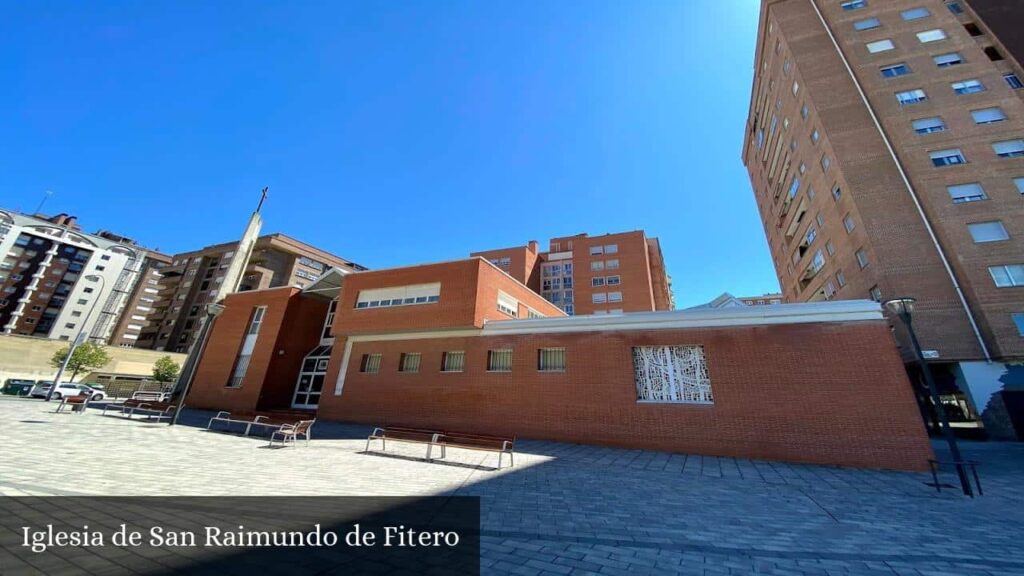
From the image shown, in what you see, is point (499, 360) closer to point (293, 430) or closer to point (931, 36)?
point (293, 430)

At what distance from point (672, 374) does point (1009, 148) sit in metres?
24.1

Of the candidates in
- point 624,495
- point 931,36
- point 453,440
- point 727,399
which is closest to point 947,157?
point 931,36

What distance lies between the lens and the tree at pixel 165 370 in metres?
34.7

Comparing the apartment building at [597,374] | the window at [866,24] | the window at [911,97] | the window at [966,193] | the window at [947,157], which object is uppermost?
the window at [866,24]

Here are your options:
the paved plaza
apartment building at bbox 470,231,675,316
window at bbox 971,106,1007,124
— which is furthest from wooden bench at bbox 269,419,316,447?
window at bbox 971,106,1007,124

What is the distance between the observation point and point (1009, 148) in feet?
60.6

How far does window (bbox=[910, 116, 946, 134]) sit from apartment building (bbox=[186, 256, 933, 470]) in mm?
19177

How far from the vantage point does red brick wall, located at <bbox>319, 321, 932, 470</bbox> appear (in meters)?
9.07

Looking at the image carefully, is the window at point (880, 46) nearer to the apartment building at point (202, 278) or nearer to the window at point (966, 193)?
the window at point (966, 193)

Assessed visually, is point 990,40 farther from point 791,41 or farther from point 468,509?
point 468,509

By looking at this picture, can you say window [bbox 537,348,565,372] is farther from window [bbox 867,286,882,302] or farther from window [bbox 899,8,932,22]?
window [bbox 899,8,932,22]

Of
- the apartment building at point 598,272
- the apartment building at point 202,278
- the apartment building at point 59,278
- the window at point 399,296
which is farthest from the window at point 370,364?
the apartment building at point 59,278

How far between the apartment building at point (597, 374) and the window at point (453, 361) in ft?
0.27

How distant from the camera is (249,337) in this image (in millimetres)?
20250
